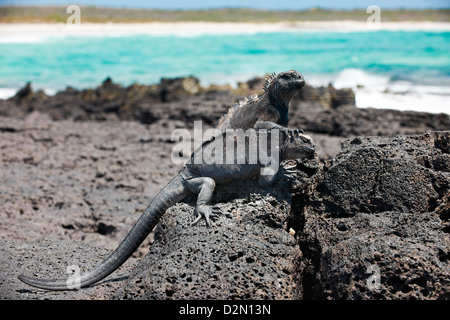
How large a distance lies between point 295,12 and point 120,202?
196 feet

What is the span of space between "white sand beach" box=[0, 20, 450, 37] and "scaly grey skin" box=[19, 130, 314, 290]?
4399 centimetres

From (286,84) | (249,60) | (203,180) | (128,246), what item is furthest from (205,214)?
(249,60)

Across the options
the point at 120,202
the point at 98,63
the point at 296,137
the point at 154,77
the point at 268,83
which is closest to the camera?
the point at 296,137

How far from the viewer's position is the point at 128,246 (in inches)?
135

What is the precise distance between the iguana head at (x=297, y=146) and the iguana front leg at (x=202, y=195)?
21.4 inches

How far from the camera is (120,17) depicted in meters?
58.4

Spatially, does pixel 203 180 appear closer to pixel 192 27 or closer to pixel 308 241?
pixel 308 241

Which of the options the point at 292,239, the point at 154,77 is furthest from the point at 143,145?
the point at 154,77

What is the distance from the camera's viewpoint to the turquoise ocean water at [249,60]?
743 inches

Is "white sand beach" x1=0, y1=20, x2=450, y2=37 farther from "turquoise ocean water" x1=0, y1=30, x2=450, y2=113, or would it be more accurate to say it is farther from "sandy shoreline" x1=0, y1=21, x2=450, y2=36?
"turquoise ocean water" x1=0, y1=30, x2=450, y2=113

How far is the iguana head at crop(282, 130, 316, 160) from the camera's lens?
333cm

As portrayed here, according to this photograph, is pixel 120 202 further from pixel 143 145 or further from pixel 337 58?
pixel 337 58

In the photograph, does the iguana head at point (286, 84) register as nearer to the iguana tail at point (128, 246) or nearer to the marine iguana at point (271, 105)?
the marine iguana at point (271, 105)

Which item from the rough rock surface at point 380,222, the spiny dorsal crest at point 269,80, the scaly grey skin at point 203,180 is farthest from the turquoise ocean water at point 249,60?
the scaly grey skin at point 203,180
